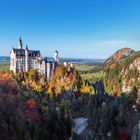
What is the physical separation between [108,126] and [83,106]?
62.5 metres

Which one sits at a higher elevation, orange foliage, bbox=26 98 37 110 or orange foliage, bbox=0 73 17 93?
orange foliage, bbox=0 73 17 93

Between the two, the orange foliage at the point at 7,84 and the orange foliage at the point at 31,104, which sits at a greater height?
the orange foliage at the point at 7,84

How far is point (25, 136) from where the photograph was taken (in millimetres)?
97438

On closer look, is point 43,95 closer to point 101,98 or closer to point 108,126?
point 101,98

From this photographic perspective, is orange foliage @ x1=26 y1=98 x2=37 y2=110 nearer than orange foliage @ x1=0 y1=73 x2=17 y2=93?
Yes

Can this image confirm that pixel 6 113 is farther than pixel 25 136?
Yes

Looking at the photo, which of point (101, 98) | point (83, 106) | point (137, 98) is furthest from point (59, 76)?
point (137, 98)

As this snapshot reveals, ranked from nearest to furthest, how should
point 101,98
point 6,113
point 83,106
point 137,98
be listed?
point 6,113
point 137,98
point 101,98
point 83,106

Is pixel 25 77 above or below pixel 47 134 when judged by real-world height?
above

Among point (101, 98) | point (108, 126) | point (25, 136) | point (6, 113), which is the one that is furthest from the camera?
point (101, 98)

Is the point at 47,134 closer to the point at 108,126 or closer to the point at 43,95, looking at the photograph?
the point at 108,126

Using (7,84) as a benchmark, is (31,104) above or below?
below

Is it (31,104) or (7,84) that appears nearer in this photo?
(31,104)

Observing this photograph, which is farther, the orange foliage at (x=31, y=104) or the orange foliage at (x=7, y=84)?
the orange foliage at (x=7, y=84)
